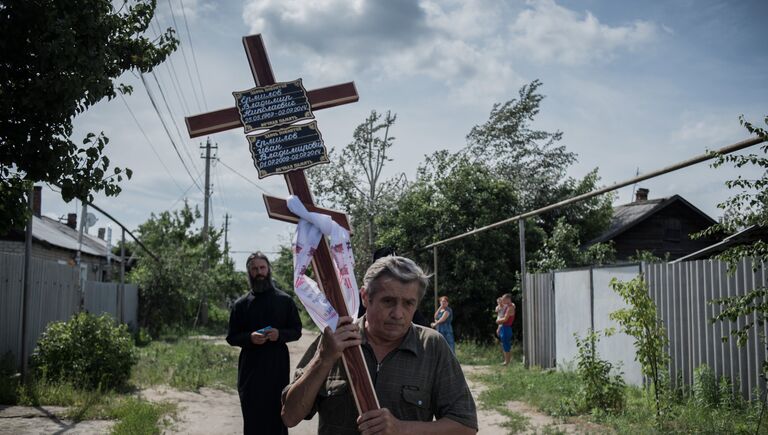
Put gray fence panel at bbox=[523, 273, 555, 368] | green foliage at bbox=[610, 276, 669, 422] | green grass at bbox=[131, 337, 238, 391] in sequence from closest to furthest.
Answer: green foliage at bbox=[610, 276, 669, 422] → green grass at bbox=[131, 337, 238, 391] → gray fence panel at bbox=[523, 273, 555, 368]

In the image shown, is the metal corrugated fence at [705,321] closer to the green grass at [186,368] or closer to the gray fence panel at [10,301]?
the green grass at [186,368]

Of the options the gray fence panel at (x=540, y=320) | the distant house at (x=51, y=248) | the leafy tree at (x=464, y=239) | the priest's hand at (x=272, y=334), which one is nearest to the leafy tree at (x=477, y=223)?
the leafy tree at (x=464, y=239)

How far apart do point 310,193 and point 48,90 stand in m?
4.02

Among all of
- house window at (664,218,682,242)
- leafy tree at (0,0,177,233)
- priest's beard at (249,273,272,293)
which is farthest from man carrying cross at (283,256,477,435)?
house window at (664,218,682,242)

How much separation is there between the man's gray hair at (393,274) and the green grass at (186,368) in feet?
32.7

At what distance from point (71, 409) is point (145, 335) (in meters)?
14.0

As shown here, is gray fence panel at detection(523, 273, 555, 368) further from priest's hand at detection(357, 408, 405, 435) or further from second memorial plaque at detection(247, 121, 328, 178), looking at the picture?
priest's hand at detection(357, 408, 405, 435)

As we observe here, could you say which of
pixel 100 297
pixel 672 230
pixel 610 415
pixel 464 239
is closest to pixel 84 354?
pixel 610 415

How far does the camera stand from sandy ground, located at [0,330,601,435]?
802 centimetres

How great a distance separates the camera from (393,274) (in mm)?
2906

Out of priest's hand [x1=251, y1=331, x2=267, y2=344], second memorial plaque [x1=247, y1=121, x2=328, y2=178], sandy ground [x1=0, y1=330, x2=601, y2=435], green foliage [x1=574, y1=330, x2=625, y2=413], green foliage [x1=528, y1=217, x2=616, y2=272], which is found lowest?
sandy ground [x1=0, y1=330, x2=601, y2=435]

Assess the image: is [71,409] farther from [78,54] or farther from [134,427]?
[78,54]

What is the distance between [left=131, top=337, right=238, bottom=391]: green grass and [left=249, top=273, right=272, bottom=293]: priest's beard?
6.70m

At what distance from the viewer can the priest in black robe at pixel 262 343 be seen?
5.67 meters
